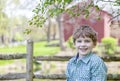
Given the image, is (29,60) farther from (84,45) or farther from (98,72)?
(98,72)

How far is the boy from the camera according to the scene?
351 centimetres

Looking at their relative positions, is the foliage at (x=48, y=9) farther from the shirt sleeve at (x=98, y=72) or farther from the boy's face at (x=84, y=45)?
the shirt sleeve at (x=98, y=72)

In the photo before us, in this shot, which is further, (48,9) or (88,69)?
(48,9)

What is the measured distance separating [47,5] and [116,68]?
1133 centimetres

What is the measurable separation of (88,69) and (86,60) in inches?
3.7

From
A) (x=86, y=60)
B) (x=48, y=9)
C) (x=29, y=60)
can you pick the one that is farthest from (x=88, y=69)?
(x=29, y=60)

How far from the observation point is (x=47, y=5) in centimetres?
455

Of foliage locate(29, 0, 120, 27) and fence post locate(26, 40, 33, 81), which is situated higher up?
foliage locate(29, 0, 120, 27)

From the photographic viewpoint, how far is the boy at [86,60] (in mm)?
3510

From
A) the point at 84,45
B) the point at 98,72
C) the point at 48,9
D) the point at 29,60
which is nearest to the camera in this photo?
the point at 98,72

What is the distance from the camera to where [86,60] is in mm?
3588

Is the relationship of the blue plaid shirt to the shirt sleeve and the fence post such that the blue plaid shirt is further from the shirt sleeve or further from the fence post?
the fence post

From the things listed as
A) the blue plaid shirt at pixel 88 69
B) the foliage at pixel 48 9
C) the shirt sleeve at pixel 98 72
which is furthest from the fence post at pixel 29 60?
the shirt sleeve at pixel 98 72

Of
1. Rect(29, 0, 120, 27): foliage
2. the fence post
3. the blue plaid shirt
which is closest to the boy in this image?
the blue plaid shirt
